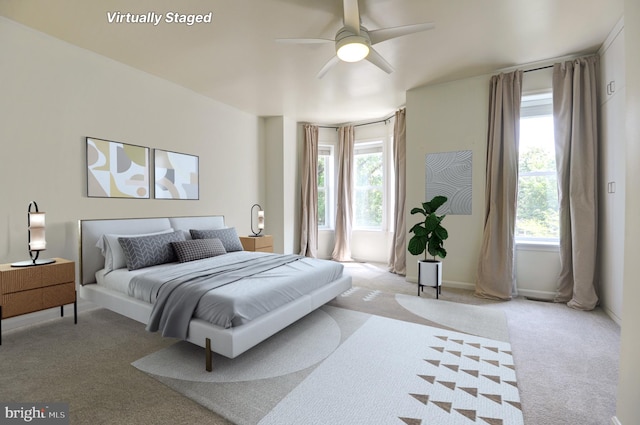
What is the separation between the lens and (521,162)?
13.1 ft

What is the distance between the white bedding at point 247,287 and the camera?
2.15 m

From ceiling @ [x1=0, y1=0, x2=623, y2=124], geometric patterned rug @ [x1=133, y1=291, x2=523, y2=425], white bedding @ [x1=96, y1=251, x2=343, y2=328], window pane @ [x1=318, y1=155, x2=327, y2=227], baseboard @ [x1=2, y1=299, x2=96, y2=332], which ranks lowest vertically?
geometric patterned rug @ [x1=133, y1=291, x2=523, y2=425]

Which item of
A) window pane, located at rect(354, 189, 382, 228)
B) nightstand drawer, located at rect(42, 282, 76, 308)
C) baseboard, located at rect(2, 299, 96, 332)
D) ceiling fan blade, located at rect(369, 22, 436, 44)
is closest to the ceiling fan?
ceiling fan blade, located at rect(369, 22, 436, 44)

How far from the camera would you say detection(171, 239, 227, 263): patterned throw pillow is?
3480mm

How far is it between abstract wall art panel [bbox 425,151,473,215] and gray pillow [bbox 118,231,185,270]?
372 cm

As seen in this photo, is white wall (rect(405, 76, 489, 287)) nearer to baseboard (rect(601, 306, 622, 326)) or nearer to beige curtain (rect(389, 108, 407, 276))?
beige curtain (rect(389, 108, 407, 276))

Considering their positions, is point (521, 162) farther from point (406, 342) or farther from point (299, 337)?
point (299, 337)

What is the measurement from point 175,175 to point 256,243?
1.67 metres

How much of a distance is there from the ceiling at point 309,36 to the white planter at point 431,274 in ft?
8.43

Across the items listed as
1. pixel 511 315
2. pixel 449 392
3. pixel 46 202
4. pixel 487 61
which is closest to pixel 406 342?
pixel 449 392

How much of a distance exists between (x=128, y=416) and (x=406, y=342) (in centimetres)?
206

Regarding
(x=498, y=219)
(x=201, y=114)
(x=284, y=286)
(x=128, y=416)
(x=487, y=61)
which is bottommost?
(x=128, y=416)

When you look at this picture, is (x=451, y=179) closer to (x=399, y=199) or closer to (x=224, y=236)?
Answer: (x=399, y=199)

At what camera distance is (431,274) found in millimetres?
3779
